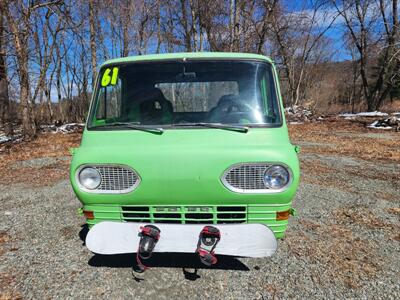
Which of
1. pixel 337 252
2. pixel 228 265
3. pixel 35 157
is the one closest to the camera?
pixel 228 265

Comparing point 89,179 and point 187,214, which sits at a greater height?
point 89,179

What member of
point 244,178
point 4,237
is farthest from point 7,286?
point 244,178

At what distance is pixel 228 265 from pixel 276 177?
1187 mm

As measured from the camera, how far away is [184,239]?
8.50ft

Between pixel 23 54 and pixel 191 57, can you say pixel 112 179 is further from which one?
pixel 23 54

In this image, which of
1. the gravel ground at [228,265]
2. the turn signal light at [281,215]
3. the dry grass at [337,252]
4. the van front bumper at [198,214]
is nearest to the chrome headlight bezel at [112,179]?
the van front bumper at [198,214]

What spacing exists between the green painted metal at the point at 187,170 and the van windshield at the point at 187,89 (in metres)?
0.34

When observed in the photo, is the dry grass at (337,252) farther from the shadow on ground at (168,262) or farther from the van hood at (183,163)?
the van hood at (183,163)

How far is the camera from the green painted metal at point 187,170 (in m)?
2.54

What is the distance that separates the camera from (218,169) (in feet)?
8.33

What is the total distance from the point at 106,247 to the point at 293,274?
5.82 ft

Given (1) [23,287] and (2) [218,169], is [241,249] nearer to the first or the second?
(2) [218,169]

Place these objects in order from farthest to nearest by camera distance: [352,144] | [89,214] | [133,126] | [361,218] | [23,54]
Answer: [23,54], [352,144], [361,218], [133,126], [89,214]

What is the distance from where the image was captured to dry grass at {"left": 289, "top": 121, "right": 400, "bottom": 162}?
364 inches
